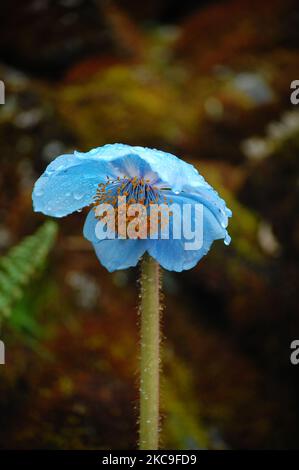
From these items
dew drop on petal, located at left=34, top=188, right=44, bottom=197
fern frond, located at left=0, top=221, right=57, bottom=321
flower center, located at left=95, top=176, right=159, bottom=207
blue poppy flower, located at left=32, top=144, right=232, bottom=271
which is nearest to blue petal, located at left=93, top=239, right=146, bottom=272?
blue poppy flower, located at left=32, top=144, right=232, bottom=271

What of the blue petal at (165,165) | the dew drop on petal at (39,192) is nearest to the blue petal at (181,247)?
the blue petal at (165,165)

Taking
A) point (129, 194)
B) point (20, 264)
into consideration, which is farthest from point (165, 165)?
point (20, 264)

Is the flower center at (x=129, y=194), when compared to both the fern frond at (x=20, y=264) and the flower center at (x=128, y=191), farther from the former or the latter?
the fern frond at (x=20, y=264)

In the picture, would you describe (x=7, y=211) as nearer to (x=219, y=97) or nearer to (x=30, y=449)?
(x=30, y=449)

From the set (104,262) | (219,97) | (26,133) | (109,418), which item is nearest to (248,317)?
(109,418)

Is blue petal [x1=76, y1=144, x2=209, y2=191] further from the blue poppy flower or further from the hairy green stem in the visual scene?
the hairy green stem

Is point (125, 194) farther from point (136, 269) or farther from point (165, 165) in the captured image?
point (136, 269)
